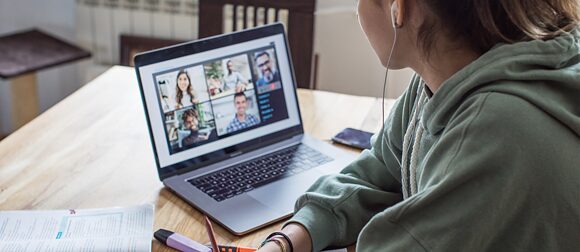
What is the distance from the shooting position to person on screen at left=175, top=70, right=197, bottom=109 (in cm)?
142

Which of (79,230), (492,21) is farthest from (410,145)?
(79,230)

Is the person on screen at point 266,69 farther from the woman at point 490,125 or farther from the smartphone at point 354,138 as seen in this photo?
the woman at point 490,125

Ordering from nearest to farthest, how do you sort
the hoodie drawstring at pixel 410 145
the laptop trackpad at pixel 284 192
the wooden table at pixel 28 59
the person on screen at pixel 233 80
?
the hoodie drawstring at pixel 410 145 < the laptop trackpad at pixel 284 192 < the person on screen at pixel 233 80 < the wooden table at pixel 28 59

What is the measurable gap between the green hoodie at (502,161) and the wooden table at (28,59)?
195cm

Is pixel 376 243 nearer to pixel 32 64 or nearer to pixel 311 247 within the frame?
pixel 311 247

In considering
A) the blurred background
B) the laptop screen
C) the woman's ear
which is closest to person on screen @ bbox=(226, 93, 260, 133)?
the laptop screen

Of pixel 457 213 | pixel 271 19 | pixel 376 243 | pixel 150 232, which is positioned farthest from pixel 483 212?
pixel 271 19

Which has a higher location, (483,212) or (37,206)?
(483,212)

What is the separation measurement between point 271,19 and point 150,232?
1.52 meters

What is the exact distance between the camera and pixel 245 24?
6.51 ft

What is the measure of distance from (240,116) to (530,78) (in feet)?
2.31

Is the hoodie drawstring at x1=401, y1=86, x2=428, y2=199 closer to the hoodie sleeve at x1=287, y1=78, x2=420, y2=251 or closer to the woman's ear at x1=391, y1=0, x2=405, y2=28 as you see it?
the hoodie sleeve at x1=287, y1=78, x2=420, y2=251

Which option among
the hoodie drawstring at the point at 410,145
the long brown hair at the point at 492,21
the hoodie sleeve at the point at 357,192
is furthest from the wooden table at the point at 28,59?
the long brown hair at the point at 492,21

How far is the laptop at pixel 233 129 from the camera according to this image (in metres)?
1.37
